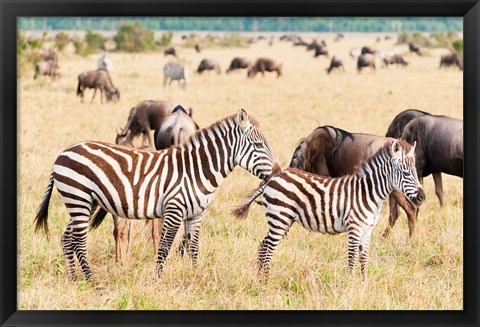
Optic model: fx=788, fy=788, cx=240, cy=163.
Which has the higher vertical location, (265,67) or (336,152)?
(265,67)

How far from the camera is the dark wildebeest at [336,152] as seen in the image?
7699mm

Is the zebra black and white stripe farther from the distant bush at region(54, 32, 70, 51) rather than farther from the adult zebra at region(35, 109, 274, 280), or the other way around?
the adult zebra at region(35, 109, 274, 280)

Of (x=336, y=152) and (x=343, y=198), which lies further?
(x=336, y=152)

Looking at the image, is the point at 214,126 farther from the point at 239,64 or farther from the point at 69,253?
the point at 239,64

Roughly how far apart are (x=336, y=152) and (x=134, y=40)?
1487 inches

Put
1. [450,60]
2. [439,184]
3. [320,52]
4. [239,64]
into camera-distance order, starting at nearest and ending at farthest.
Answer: [439,184] < [239,64] < [450,60] < [320,52]

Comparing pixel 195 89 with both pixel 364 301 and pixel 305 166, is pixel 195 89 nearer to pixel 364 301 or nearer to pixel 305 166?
pixel 305 166

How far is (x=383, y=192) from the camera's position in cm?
580

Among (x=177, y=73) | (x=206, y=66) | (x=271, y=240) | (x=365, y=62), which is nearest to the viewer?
(x=271, y=240)

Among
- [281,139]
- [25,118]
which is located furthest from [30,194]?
[25,118]

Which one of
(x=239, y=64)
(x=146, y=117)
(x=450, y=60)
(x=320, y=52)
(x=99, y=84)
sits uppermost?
(x=320, y=52)

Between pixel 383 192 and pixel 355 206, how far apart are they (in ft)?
0.78
